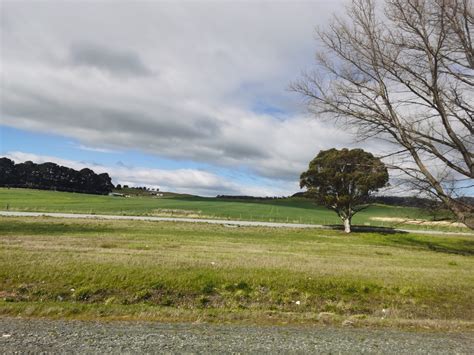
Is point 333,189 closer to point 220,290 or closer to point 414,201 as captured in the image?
point 414,201

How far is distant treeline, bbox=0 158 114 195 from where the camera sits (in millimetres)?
173625

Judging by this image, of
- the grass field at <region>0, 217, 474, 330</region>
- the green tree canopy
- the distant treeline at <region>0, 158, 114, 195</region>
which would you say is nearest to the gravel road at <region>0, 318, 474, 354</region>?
the grass field at <region>0, 217, 474, 330</region>

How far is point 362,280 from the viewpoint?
14945 mm

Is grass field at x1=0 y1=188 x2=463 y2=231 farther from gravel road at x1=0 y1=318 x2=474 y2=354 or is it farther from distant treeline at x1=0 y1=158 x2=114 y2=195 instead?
distant treeline at x1=0 y1=158 x2=114 y2=195

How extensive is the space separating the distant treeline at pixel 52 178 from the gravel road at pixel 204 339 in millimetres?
178941

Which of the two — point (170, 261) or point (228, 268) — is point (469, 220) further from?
point (170, 261)

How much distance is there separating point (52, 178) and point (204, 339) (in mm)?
189317

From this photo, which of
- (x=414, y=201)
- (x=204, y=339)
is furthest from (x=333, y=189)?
(x=204, y=339)

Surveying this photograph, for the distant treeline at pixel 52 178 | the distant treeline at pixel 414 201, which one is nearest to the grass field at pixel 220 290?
the distant treeline at pixel 414 201

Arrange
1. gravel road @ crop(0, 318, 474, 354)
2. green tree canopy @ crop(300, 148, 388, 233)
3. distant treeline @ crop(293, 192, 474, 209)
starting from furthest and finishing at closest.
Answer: green tree canopy @ crop(300, 148, 388, 233)
distant treeline @ crop(293, 192, 474, 209)
gravel road @ crop(0, 318, 474, 354)

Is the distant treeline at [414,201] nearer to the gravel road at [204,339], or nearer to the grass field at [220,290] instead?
the grass field at [220,290]

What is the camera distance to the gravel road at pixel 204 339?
620 centimetres

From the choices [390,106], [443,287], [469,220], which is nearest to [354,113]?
[390,106]

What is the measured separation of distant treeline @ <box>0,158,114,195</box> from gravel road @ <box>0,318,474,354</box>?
17894cm
